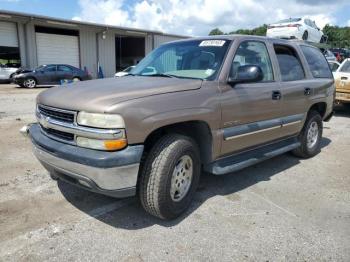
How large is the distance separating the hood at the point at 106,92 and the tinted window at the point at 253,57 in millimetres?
677

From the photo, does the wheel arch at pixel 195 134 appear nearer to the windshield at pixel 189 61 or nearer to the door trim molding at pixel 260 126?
the door trim molding at pixel 260 126

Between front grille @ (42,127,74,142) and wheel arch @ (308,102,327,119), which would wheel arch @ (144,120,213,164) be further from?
wheel arch @ (308,102,327,119)

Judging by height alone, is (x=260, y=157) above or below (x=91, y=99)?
below

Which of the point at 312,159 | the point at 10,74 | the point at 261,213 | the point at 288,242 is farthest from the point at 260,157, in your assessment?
the point at 10,74

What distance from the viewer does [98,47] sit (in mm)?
Result: 27859

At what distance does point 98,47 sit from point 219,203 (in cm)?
2625

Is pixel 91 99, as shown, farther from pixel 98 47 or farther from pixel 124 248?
pixel 98 47

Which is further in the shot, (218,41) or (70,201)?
(218,41)

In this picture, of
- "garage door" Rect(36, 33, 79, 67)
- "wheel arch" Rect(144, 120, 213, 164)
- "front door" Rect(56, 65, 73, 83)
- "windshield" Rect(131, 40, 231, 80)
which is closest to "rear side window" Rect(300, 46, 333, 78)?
"windshield" Rect(131, 40, 231, 80)

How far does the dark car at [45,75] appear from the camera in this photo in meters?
18.7

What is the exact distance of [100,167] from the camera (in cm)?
277

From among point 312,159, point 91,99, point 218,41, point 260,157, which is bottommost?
point 312,159

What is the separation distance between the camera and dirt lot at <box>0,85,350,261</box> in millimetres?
2834

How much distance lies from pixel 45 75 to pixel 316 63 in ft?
55.8
